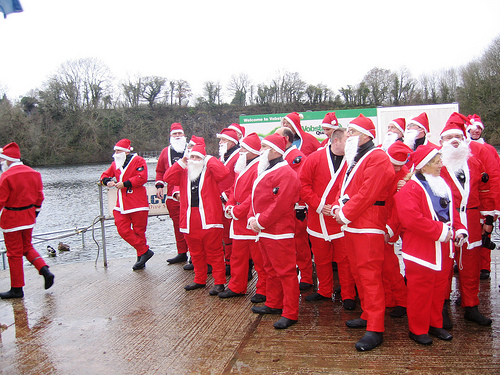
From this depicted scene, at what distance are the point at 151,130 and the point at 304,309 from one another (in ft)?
194

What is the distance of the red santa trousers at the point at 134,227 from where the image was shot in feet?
22.7

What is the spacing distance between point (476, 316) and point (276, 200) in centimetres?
232

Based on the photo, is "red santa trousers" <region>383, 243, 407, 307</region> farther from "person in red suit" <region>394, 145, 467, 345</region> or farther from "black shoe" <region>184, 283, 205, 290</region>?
"black shoe" <region>184, 283, 205, 290</region>

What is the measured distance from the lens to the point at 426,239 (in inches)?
141

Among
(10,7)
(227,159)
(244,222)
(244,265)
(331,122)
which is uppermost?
Answer: (10,7)

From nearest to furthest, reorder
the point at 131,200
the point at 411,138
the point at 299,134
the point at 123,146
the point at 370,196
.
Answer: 1. the point at 370,196
2. the point at 411,138
3. the point at 299,134
4. the point at 131,200
5. the point at 123,146

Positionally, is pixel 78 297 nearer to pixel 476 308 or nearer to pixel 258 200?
pixel 258 200

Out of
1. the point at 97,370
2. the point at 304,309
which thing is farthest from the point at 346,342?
the point at 97,370

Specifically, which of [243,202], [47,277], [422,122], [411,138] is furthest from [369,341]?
[47,277]

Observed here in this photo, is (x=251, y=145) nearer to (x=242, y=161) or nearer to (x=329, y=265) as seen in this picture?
(x=242, y=161)

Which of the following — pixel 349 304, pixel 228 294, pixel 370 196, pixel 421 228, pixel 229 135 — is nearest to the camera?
pixel 421 228

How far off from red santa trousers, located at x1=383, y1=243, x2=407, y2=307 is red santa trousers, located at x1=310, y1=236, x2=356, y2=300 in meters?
0.40

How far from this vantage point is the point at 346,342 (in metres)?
3.85

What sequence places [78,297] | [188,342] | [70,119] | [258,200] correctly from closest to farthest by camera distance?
[188,342] → [258,200] → [78,297] → [70,119]
